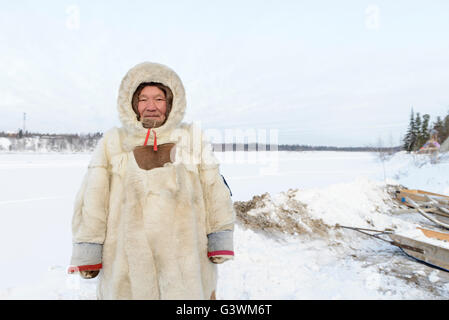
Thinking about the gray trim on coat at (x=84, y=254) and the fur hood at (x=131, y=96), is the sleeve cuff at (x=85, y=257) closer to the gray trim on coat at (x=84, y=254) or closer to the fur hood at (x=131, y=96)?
the gray trim on coat at (x=84, y=254)

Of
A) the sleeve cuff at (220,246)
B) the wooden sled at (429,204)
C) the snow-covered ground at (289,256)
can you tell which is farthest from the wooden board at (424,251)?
the sleeve cuff at (220,246)

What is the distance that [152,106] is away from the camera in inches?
62.2

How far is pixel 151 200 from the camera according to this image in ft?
4.58

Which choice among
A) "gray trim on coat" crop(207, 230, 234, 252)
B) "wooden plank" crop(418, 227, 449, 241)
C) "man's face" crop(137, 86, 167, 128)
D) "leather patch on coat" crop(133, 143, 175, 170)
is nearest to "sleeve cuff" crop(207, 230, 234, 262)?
"gray trim on coat" crop(207, 230, 234, 252)

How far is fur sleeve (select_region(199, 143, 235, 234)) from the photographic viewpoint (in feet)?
4.95

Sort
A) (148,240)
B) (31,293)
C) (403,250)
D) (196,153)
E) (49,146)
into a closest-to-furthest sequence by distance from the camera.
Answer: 1. (148,240)
2. (196,153)
3. (31,293)
4. (403,250)
5. (49,146)

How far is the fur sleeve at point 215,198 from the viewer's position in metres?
1.51

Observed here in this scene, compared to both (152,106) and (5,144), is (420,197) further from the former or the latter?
(5,144)

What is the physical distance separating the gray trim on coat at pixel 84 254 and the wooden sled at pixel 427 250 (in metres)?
4.22

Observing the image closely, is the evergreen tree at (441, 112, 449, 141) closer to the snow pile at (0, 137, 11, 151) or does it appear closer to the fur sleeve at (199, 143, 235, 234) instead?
the fur sleeve at (199, 143, 235, 234)
